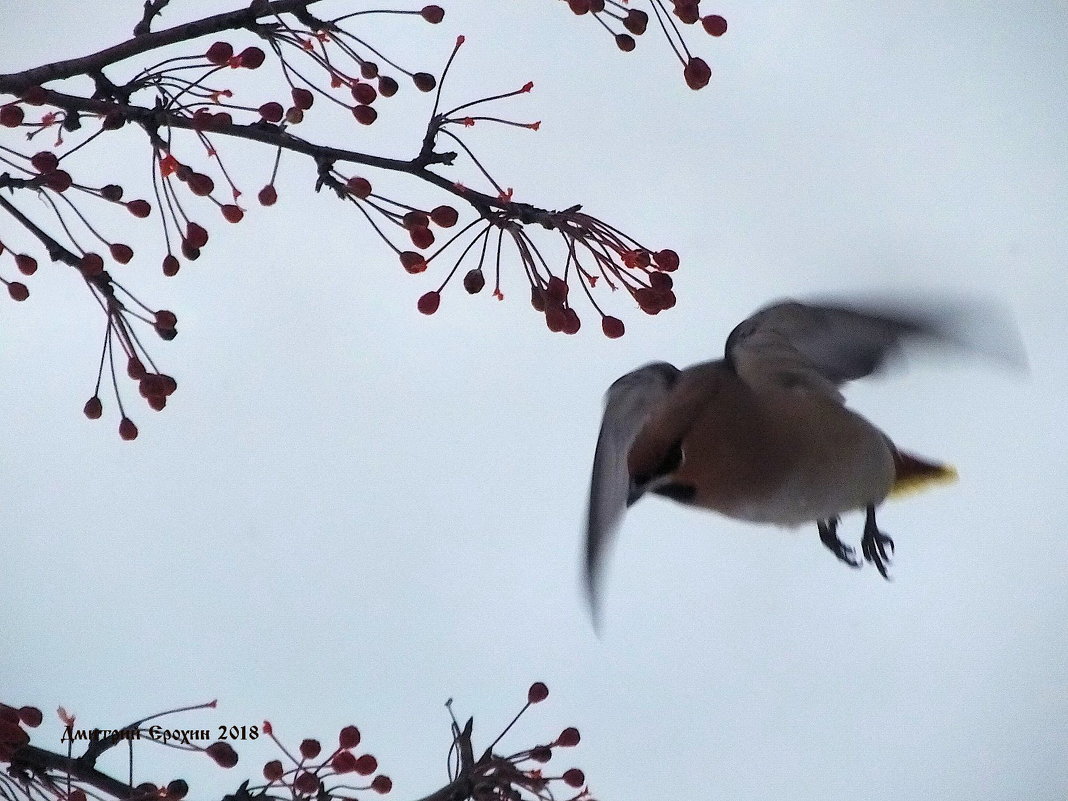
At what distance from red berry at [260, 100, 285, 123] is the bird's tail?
1.36 meters

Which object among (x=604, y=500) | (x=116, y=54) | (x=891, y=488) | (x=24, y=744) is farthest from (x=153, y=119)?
(x=891, y=488)

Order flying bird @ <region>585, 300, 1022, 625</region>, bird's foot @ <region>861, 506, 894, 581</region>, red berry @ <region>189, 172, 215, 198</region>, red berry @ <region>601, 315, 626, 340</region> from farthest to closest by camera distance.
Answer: bird's foot @ <region>861, 506, 894, 581</region>, flying bird @ <region>585, 300, 1022, 625</region>, red berry @ <region>601, 315, 626, 340</region>, red berry @ <region>189, 172, 215, 198</region>

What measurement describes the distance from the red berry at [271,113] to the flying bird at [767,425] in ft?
2.20

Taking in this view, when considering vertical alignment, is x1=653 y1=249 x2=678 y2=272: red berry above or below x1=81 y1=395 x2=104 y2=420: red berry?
below

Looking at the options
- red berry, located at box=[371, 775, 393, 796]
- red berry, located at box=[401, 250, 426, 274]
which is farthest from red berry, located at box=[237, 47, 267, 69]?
red berry, located at box=[371, 775, 393, 796]

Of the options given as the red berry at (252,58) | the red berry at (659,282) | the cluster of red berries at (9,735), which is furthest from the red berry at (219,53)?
the cluster of red berries at (9,735)

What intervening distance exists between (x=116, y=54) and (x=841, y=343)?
1.20 meters

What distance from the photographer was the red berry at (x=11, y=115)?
3.21 ft

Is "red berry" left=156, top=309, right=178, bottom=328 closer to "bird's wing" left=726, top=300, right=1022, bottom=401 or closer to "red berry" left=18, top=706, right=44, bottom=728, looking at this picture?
"red berry" left=18, top=706, right=44, bottom=728

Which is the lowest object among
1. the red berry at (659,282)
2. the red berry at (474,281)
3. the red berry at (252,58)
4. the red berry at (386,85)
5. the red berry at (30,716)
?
the red berry at (30,716)

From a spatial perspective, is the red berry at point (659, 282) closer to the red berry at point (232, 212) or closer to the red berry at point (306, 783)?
the red berry at point (232, 212)

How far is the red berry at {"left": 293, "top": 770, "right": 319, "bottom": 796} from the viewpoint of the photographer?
105cm

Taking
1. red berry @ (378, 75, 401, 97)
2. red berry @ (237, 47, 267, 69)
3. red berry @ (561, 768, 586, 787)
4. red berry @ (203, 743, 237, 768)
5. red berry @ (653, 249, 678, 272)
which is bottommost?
red berry @ (561, 768, 586, 787)

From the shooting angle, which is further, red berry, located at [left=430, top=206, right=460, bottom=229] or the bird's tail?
the bird's tail
